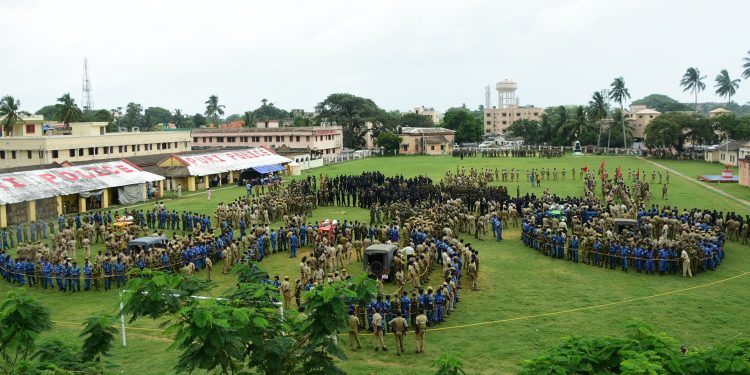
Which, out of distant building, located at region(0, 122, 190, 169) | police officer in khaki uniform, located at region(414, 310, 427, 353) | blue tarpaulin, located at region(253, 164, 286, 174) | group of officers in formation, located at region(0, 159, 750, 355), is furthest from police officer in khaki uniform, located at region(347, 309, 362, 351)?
blue tarpaulin, located at region(253, 164, 286, 174)

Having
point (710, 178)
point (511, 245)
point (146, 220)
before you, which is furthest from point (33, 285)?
point (710, 178)

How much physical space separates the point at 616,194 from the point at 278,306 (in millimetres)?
28688

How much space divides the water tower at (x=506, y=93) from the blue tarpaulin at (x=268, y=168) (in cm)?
12086

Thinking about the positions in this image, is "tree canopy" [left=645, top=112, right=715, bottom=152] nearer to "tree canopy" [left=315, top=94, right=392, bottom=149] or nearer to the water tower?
"tree canopy" [left=315, top=94, right=392, bottom=149]

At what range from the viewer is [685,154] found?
208 ft

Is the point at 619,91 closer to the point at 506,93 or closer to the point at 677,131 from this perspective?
the point at 677,131

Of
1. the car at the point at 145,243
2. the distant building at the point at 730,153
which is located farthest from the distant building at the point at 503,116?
the car at the point at 145,243

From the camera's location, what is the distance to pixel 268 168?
50500 mm

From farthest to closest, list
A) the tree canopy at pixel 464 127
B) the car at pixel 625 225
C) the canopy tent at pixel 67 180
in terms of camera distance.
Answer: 1. the tree canopy at pixel 464 127
2. the canopy tent at pixel 67 180
3. the car at pixel 625 225

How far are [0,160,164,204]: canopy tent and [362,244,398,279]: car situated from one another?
64.3 feet

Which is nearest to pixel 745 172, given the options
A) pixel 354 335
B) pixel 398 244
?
pixel 398 244

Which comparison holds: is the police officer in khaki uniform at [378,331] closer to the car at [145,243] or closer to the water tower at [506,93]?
the car at [145,243]

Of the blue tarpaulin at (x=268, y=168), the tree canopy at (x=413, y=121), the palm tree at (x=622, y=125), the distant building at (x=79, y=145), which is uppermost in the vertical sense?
the tree canopy at (x=413, y=121)

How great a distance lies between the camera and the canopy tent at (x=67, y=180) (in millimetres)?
30278
